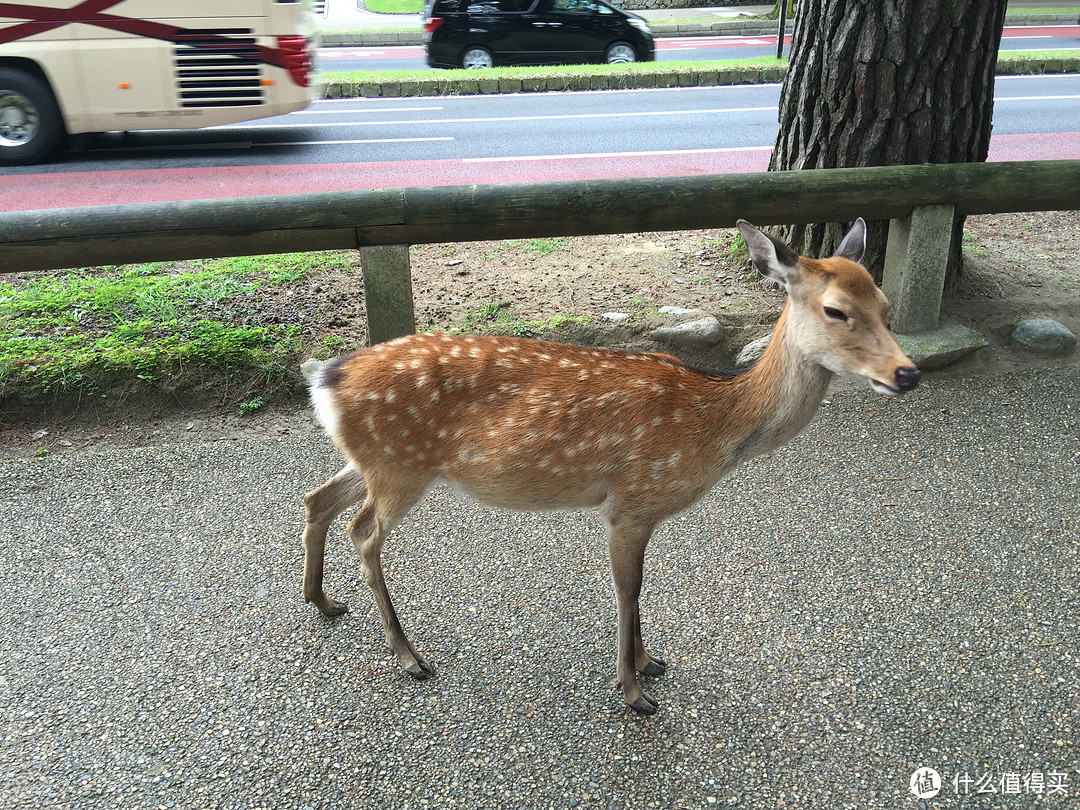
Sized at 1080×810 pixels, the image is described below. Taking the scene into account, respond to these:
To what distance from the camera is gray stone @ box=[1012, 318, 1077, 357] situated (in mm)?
5340

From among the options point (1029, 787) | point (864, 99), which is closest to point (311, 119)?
point (864, 99)

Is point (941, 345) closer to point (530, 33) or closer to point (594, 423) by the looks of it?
point (594, 423)

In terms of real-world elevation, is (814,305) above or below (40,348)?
above

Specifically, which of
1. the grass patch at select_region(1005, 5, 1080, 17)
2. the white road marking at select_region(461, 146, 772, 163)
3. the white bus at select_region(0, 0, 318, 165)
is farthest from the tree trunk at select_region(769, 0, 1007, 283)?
the grass patch at select_region(1005, 5, 1080, 17)

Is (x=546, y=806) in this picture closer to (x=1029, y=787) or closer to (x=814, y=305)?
(x=1029, y=787)

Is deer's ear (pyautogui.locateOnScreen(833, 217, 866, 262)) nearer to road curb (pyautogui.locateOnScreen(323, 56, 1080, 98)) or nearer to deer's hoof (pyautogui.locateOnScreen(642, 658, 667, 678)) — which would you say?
deer's hoof (pyautogui.locateOnScreen(642, 658, 667, 678))

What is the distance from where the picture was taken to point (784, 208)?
496cm

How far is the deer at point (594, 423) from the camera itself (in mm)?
2975

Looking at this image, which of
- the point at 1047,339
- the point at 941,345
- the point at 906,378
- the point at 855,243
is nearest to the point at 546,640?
the point at 906,378

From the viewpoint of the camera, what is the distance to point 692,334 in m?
5.29

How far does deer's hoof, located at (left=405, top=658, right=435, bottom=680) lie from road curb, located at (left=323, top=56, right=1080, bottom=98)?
1353cm

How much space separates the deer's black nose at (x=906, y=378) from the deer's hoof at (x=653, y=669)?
4.33 feet

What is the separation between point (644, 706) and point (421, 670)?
83 centimetres

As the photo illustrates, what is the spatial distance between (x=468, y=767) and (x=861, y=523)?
7.18ft
